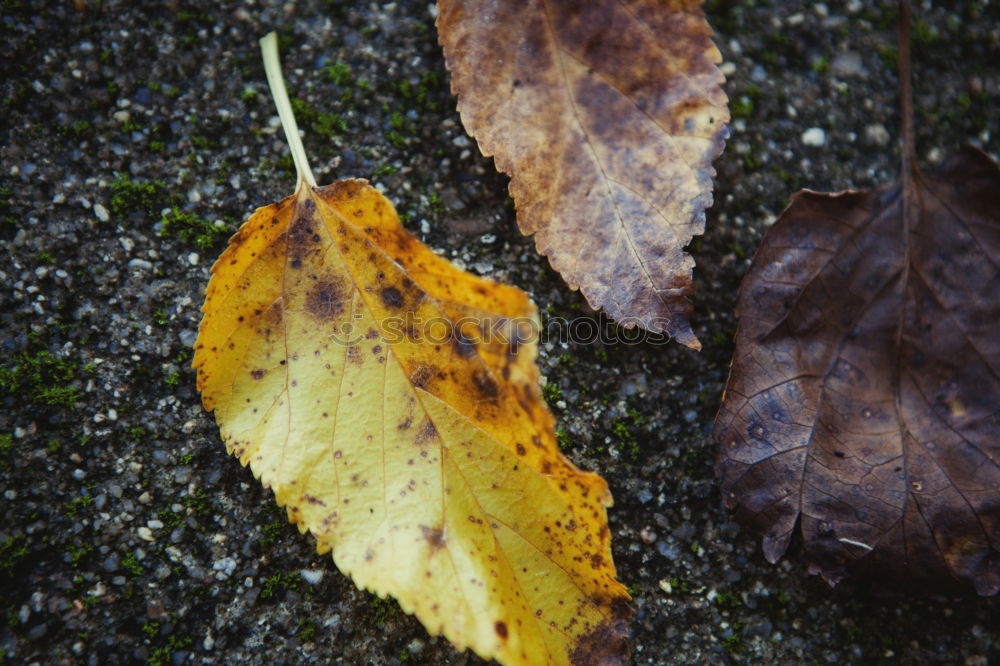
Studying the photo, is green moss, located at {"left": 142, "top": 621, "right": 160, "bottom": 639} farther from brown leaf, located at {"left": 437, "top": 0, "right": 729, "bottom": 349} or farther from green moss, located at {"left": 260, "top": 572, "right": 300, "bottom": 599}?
brown leaf, located at {"left": 437, "top": 0, "right": 729, "bottom": 349}

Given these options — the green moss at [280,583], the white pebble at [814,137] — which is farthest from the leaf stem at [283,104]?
the white pebble at [814,137]

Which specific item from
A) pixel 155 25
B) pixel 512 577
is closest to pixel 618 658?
pixel 512 577

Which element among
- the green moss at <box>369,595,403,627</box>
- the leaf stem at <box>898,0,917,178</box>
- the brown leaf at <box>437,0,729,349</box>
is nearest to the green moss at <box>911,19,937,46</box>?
the leaf stem at <box>898,0,917,178</box>

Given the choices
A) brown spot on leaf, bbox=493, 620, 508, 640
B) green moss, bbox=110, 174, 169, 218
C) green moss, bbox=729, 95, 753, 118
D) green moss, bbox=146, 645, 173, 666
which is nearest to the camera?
brown spot on leaf, bbox=493, 620, 508, 640

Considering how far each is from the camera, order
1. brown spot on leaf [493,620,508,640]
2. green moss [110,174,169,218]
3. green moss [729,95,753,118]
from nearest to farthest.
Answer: brown spot on leaf [493,620,508,640]
green moss [110,174,169,218]
green moss [729,95,753,118]

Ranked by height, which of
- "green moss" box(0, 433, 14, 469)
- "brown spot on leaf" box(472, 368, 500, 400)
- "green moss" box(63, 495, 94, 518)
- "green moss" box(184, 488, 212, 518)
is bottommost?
"green moss" box(184, 488, 212, 518)

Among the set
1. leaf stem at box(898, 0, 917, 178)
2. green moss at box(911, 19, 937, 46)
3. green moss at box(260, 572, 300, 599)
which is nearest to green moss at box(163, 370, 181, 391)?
green moss at box(260, 572, 300, 599)

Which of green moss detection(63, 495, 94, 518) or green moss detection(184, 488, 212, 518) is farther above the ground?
green moss detection(63, 495, 94, 518)

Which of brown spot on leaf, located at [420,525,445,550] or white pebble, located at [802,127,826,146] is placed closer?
brown spot on leaf, located at [420,525,445,550]
